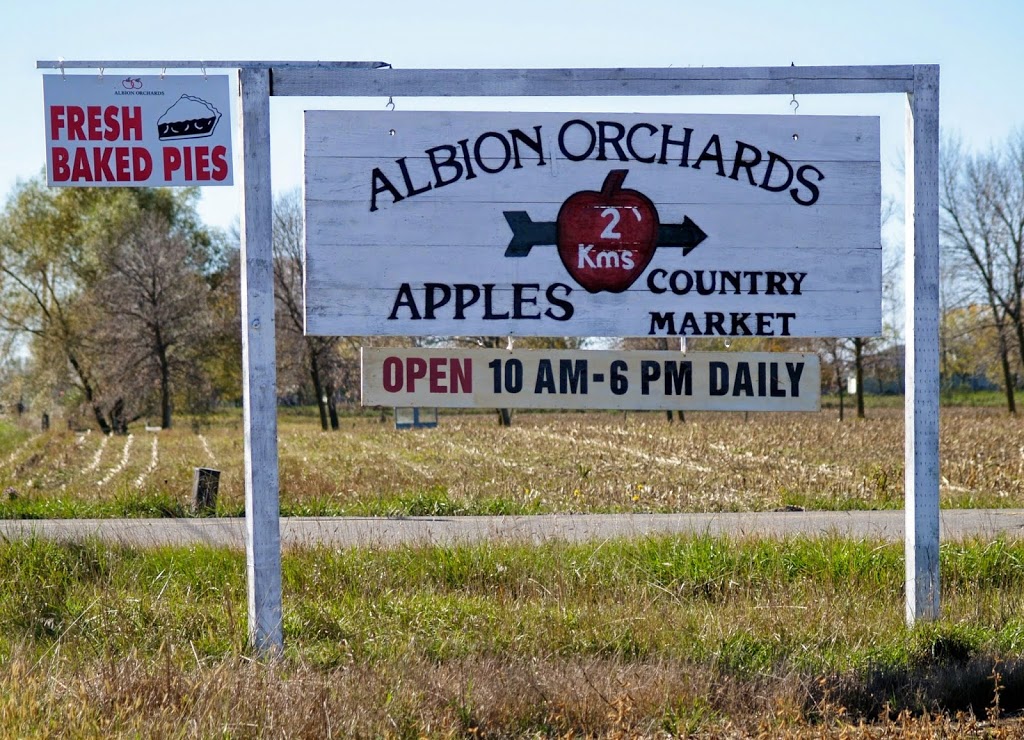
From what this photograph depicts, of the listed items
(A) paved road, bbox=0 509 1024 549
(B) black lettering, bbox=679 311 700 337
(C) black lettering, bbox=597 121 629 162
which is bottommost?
(A) paved road, bbox=0 509 1024 549

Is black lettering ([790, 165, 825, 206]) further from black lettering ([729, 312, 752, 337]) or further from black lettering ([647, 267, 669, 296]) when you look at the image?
black lettering ([647, 267, 669, 296])

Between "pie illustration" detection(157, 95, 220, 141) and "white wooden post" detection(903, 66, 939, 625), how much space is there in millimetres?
4383

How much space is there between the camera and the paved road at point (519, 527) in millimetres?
9648

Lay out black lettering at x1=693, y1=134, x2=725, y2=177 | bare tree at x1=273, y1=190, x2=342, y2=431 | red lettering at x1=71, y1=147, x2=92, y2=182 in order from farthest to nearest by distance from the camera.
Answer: bare tree at x1=273, y1=190, x2=342, y2=431 < black lettering at x1=693, y1=134, x2=725, y2=177 < red lettering at x1=71, y1=147, x2=92, y2=182

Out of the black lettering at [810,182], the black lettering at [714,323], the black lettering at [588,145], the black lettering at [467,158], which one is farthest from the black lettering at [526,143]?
the black lettering at [810,182]

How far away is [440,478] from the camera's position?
59.6ft

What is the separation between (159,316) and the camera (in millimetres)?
45469

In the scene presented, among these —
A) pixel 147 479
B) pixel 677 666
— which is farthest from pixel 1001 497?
pixel 147 479

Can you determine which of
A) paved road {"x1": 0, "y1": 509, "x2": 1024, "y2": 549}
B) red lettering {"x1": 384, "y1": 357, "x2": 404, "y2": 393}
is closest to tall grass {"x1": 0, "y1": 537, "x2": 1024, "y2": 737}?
Answer: paved road {"x1": 0, "y1": 509, "x2": 1024, "y2": 549}

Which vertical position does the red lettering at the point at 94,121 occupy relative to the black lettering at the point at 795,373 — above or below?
above

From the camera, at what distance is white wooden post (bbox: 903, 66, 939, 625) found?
648 cm

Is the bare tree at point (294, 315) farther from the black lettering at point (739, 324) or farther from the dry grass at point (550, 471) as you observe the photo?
the black lettering at point (739, 324)

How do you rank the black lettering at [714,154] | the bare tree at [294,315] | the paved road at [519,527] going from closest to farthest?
1. the black lettering at [714,154]
2. the paved road at [519,527]
3. the bare tree at [294,315]

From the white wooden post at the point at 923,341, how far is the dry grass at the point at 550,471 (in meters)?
6.49
